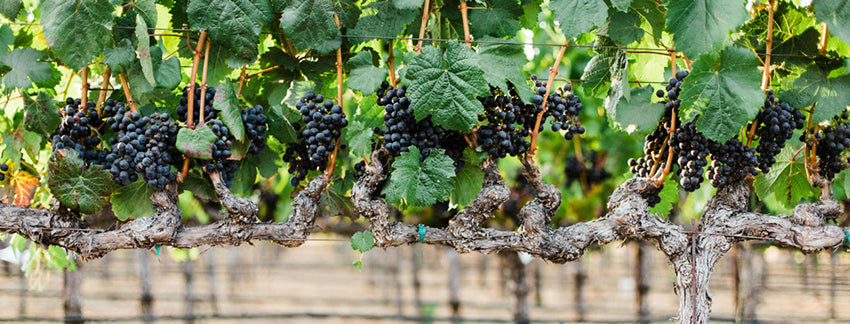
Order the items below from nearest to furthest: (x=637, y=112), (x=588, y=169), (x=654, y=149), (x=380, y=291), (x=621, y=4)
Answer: (x=621, y=4), (x=637, y=112), (x=654, y=149), (x=588, y=169), (x=380, y=291)

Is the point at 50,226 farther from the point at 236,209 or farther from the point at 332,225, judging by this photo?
the point at 332,225

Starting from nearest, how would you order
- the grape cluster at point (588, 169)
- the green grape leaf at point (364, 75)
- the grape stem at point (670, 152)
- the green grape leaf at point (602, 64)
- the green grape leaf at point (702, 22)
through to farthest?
the green grape leaf at point (702, 22), the green grape leaf at point (364, 75), the grape stem at point (670, 152), the green grape leaf at point (602, 64), the grape cluster at point (588, 169)

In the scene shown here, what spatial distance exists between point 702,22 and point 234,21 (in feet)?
4.22

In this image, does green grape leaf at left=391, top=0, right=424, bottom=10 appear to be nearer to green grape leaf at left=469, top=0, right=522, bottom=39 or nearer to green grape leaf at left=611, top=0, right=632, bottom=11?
green grape leaf at left=469, top=0, right=522, bottom=39

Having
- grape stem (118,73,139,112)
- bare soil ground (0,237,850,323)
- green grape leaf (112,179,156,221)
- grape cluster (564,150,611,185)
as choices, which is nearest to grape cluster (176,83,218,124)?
grape stem (118,73,139,112)

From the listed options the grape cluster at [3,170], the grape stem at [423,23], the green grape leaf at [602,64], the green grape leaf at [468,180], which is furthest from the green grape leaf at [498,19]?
the grape cluster at [3,170]

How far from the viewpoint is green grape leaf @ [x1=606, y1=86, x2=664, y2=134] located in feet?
6.10

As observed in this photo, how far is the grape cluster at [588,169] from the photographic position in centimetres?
515

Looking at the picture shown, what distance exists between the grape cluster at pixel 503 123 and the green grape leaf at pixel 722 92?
0.44 m

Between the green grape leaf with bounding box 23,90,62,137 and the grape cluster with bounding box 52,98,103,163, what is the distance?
0.02 m

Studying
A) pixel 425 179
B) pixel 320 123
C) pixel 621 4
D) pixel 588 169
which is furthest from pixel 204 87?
pixel 588 169

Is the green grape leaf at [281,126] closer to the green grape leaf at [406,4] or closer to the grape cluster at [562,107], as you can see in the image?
the green grape leaf at [406,4]

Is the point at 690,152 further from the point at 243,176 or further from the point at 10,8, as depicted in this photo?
the point at 10,8

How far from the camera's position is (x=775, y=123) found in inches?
70.8
